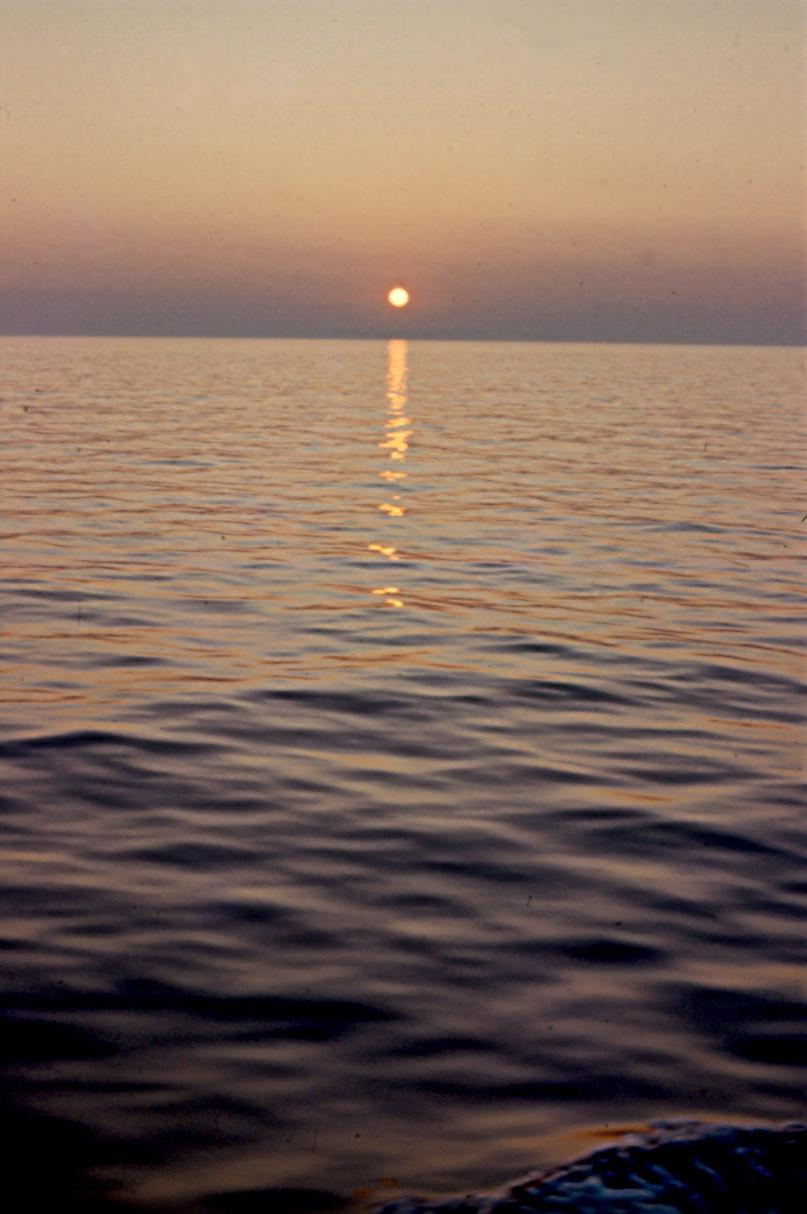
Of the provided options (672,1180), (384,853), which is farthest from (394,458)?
(672,1180)

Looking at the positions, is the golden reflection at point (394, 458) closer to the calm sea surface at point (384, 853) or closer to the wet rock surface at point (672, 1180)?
the calm sea surface at point (384, 853)

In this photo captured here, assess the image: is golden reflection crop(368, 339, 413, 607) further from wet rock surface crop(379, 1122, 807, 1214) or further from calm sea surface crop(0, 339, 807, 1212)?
wet rock surface crop(379, 1122, 807, 1214)

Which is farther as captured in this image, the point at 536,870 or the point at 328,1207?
the point at 536,870

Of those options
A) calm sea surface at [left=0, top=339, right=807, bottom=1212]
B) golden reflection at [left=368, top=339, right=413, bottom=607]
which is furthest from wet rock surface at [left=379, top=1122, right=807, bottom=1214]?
golden reflection at [left=368, top=339, right=413, bottom=607]

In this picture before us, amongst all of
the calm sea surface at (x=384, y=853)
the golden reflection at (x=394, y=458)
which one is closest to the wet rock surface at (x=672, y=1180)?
the calm sea surface at (x=384, y=853)

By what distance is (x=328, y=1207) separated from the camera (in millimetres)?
4879

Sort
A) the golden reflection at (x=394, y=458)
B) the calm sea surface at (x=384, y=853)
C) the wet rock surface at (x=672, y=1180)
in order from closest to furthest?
the wet rock surface at (x=672, y=1180)
the calm sea surface at (x=384, y=853)
the golden reflection at (x=394, y=458)

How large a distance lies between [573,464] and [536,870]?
27353mm

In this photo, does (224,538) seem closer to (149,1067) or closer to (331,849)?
(331,849)

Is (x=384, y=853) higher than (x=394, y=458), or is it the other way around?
(x=394, y=458)

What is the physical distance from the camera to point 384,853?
8484mm

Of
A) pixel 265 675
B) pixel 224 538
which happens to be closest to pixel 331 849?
pixel 265 675

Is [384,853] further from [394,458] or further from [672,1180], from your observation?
[394,458]

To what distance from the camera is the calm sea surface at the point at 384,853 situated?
556cm
